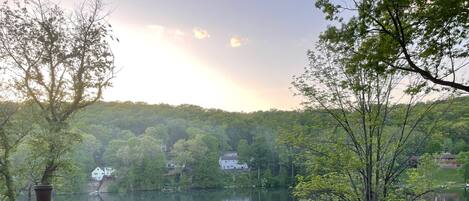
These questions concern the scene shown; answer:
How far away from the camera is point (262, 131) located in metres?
67.8

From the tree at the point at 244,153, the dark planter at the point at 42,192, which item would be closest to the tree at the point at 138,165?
the tree at the point at 244,153

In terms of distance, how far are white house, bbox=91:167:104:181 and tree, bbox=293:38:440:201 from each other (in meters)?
55.1

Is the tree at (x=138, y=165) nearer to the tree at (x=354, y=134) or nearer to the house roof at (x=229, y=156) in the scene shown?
the house roof at (x=229, y=156)

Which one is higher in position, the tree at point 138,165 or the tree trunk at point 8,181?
the tree trunk at point 8,181

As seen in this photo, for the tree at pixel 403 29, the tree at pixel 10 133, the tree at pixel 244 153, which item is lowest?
the tree at pixel 244 153

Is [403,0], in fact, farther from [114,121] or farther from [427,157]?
[114,121]

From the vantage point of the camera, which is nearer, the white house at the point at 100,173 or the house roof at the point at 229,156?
the white house at the point at 100,173

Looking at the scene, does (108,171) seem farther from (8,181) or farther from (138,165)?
(8,181)

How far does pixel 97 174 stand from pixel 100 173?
2.63 ft

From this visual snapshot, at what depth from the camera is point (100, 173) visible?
61062 millimetres

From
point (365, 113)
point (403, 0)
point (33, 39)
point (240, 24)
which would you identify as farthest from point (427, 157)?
point (240, 24)

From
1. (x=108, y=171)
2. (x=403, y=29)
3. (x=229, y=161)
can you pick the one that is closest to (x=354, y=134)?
(x=403, y=29)

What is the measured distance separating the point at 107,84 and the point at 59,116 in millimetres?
1193

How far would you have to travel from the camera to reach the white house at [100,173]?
5909cm
